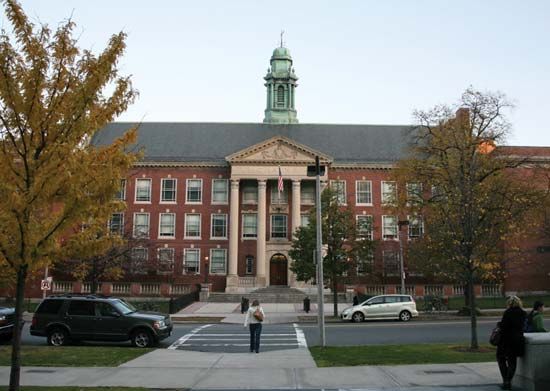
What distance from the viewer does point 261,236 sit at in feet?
171

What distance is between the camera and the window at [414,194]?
3544 cm

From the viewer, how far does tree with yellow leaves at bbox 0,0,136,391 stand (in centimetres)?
920

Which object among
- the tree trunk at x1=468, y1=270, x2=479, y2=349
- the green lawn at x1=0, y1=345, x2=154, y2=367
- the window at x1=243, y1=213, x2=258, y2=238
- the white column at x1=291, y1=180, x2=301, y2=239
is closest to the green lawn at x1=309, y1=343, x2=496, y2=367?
the tree trunk at x1=468, y1=270, x2=479, y2=349

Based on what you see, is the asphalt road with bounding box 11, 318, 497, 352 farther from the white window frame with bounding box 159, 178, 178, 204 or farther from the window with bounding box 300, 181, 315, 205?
the white window frame with bounding box 159, 178, 178, 204

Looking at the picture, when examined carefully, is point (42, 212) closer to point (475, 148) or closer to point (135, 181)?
point (475, 148)

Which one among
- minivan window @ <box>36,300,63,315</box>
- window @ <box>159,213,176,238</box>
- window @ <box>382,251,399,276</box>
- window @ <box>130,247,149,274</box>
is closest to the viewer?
minivan window @ <box>36,300,63,315</box>

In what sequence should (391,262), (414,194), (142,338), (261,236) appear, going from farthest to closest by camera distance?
(261,236)
(391,262)
(414,194)
(142,338)

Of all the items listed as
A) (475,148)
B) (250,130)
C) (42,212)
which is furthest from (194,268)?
(42,212)

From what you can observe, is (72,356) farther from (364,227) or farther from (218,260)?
(218,260)

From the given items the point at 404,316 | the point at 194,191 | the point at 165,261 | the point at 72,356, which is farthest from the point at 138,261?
the point at 72,356

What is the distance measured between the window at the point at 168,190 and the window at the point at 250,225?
7710mm

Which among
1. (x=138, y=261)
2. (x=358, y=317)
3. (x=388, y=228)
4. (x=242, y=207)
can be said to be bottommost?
(x=358, y=317)

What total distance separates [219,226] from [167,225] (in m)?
5.31

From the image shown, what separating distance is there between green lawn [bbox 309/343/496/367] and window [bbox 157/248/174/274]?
35937 mm
